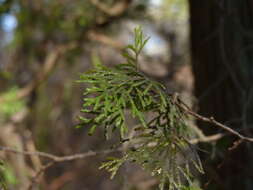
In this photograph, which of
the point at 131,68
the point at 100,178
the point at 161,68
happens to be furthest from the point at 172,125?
the point at 100,178

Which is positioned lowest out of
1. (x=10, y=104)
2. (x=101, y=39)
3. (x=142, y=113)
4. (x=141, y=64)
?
(x=10, y=104)

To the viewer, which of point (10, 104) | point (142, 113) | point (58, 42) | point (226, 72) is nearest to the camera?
point (142, 113)

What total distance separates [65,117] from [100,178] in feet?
3.25

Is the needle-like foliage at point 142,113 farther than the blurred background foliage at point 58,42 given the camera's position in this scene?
No

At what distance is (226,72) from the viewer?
1791mm

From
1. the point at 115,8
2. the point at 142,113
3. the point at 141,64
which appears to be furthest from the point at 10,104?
the point at 142,113

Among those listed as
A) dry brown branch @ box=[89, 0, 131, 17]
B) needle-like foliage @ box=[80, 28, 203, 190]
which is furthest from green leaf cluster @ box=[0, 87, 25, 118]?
needle-like foliage @ box=[80, 28, 203, 190]

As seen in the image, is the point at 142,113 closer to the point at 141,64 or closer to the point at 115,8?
the point at 115,8

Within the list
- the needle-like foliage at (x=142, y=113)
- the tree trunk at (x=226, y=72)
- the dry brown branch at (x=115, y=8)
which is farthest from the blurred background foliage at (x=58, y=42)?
the needle-like foliage at (x=142, y=113)

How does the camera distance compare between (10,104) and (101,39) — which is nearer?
(10,104)

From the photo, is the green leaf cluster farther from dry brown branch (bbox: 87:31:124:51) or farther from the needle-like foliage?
the needle-like foliage

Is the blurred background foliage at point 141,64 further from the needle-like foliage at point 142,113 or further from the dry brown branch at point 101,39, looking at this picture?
the needle-like foliage at point 142,113

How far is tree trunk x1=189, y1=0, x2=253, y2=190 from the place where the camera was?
1.66 meters

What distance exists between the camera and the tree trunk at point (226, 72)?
5.44 ft
